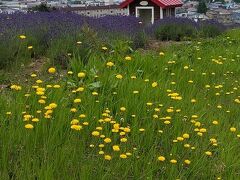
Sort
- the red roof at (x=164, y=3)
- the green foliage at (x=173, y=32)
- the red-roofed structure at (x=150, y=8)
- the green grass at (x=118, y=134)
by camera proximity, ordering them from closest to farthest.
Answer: the green grass at (x=118, y=134) → the green foliage at (x=173, y=32) → the red roof at (x=164, y=3) → the red-roofed structure at (x=150, y=8)

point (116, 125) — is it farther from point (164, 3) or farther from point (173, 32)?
point (164, 3)

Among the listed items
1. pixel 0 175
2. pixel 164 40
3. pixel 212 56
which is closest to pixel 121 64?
pixel 212 56

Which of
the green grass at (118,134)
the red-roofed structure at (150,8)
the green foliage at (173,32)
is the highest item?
the red-roofed structure at (150,8)

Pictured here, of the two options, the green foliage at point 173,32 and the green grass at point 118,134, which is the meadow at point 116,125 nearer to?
the green grass at point 118,134

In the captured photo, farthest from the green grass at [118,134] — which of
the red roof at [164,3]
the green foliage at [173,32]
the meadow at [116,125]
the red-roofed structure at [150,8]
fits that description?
the red-roofed structure at [150,8]

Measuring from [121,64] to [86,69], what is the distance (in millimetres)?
801

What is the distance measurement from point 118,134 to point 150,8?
13.8 metres

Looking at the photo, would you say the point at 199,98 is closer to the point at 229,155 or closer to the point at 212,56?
the point at 229,155

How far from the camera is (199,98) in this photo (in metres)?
5.02

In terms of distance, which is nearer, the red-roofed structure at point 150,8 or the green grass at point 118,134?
the green grass at point 118,134

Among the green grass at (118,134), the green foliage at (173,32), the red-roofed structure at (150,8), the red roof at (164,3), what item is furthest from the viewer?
the red-roofed structure at (150,8)

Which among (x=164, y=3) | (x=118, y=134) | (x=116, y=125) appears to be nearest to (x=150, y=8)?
(x=164, y=3)

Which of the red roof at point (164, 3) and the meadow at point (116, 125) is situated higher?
the red roof at point (164, 3)

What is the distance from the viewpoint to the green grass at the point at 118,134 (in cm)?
302
